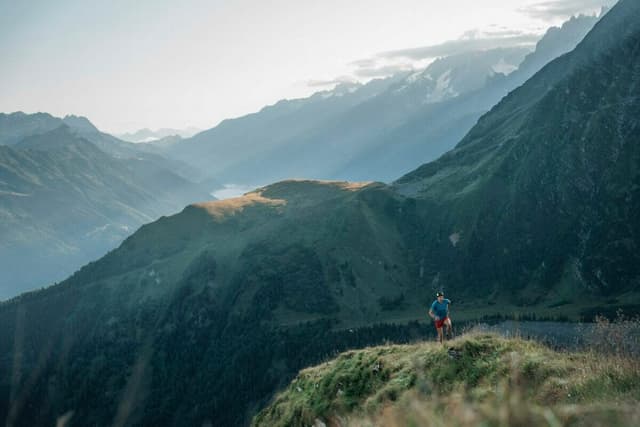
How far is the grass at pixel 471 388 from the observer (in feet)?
16.3

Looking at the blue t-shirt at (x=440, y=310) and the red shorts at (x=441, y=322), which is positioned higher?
the blue t-shirt at (x=440, y=310)

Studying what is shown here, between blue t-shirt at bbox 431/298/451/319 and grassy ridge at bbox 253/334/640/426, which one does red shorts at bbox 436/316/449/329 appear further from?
grassy ridge at bbox 253/334/640/426

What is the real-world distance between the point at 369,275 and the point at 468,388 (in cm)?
14743

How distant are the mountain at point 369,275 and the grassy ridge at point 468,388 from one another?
98.9 meters

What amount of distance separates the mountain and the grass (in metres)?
99.0

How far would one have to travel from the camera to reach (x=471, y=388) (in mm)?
13578

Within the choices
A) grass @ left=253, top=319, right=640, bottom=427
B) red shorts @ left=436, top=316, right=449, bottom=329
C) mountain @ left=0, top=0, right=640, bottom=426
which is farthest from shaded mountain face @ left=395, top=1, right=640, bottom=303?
grass @ left=253, top=319, right=640, bottom=427

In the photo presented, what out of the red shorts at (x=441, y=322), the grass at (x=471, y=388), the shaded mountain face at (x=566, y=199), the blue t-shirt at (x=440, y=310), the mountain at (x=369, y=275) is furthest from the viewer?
the mountain at (x=369, y=275)

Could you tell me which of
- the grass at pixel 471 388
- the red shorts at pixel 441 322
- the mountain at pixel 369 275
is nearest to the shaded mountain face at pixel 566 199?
the mountain at pixel 369 275

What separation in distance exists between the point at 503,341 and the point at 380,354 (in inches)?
285

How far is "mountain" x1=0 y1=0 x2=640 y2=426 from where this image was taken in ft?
431

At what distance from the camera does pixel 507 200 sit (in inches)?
6142

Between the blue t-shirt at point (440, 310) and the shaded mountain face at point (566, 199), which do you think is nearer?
the blue t-shirt at point (440, 310)

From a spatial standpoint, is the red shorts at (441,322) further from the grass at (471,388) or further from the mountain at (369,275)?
the mountain at (369,275)
